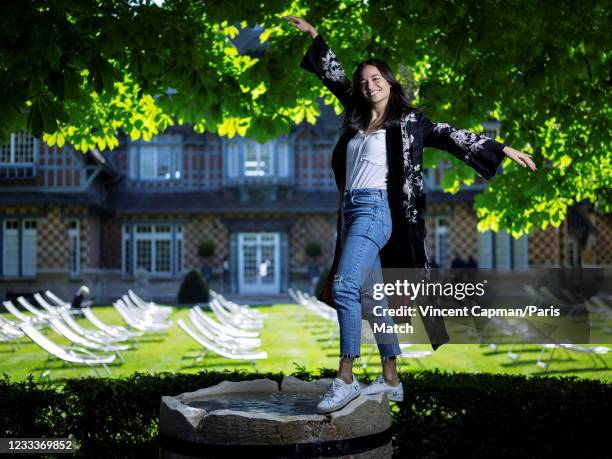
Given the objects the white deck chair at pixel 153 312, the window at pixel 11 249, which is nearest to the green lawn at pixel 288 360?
the white deck chair at pixel 153 312

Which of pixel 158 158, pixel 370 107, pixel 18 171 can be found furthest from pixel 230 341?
pixel 158 158

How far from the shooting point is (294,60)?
20.7 feet

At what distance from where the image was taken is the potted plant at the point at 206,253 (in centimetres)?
2956

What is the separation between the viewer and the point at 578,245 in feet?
106

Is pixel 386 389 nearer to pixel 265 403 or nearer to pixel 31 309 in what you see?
pixel 265 403

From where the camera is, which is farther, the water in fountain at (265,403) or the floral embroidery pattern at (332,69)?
the floral embroidery pattern at (332,69)

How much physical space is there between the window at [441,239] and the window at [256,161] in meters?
7.83

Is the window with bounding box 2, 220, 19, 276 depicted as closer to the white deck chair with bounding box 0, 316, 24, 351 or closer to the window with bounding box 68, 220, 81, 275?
the window with bounding box 68, 220, 81, 275

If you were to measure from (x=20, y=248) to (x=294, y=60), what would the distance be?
952 inches

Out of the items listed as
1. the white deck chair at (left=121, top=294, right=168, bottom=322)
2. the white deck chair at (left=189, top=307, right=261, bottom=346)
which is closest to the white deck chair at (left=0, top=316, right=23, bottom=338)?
the white deck chair at (left=189, top=307, right=261, bottom=346)

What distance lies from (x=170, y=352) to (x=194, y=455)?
394 inches

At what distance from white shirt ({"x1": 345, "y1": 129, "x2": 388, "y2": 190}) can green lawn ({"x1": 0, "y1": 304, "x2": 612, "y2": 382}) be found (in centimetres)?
578

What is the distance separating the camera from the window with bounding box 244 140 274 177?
101 ft

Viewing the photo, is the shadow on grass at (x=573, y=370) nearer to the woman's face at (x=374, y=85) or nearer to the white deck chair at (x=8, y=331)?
the woman's face at (x=374, y=85)
